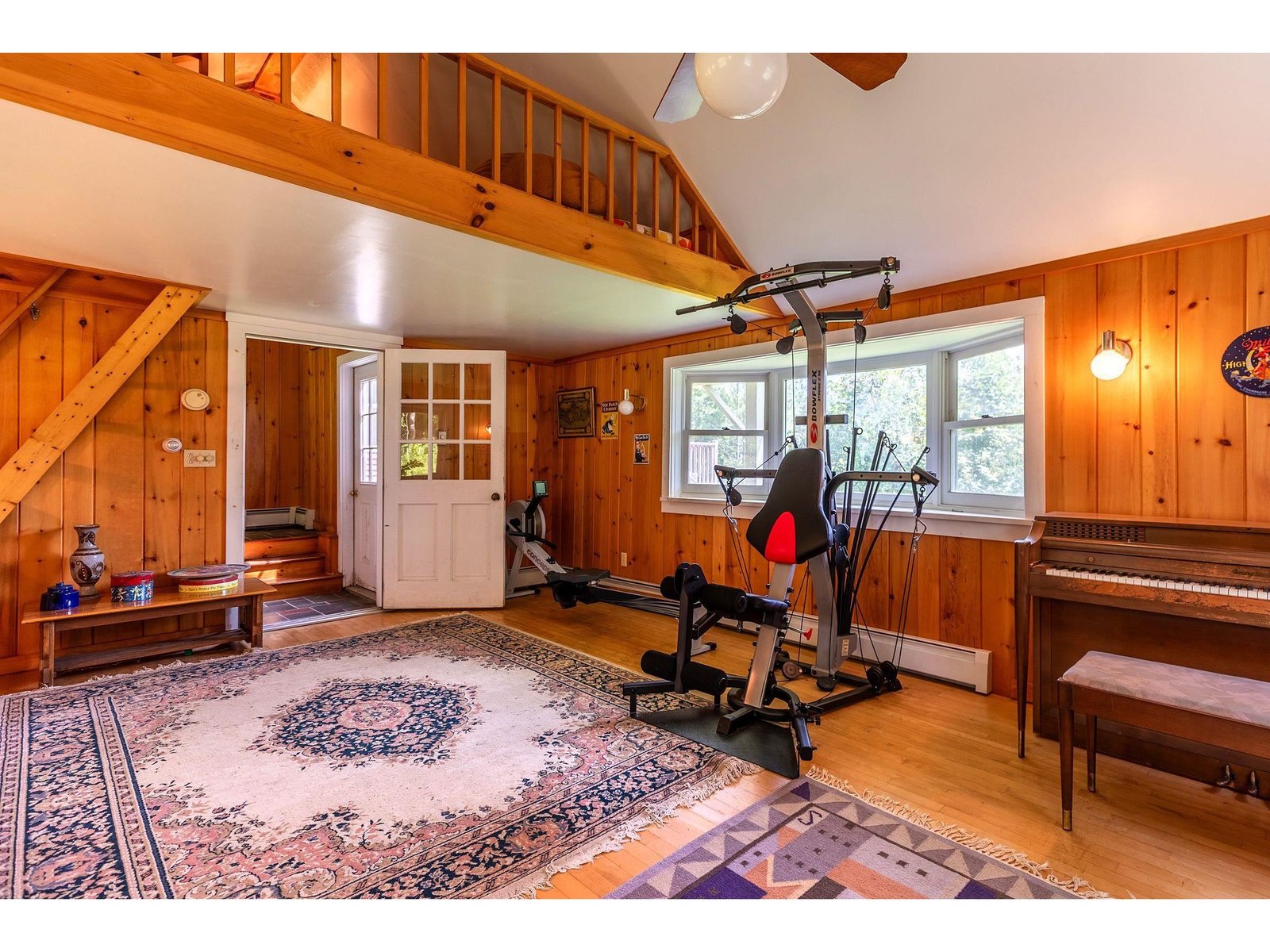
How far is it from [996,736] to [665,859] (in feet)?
5.43

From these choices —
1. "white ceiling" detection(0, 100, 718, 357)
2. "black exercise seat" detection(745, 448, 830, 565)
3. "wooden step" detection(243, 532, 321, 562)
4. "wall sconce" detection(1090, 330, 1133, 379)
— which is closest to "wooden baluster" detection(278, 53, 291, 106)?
"white ceiling" detection(0, 100, 718, 357)

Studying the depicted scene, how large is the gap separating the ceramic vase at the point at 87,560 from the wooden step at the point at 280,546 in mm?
2057

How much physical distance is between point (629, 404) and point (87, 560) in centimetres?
344

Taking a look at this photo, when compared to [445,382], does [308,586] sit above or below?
below

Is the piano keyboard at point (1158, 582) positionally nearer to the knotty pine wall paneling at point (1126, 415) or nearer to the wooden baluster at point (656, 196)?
the knotty pine wall paneling at point (1126, 415)

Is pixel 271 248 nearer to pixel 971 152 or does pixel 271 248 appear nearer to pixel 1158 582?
pixel 971 152

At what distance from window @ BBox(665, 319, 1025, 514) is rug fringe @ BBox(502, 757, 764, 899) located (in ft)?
5.66

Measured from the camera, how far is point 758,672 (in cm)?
256

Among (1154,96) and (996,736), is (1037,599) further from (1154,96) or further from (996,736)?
(1154,96)

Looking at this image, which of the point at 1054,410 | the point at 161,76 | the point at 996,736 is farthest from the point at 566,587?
the point at 161,76

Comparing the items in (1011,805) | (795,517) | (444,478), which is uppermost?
(444,478)

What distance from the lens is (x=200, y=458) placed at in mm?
3842

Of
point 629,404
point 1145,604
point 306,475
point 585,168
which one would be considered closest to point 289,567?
point 306,475
